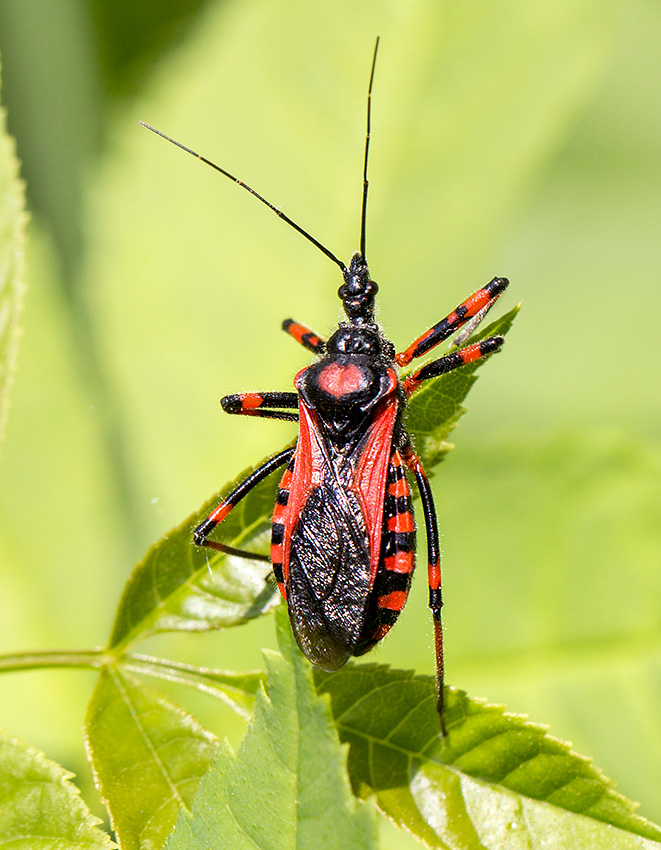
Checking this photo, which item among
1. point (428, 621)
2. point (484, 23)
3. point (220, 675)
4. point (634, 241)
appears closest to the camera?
point (220, 675)

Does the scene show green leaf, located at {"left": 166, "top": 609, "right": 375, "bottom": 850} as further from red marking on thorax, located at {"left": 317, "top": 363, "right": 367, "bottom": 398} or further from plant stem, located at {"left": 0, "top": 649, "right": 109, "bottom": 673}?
red marking on thorax, located at {"left": 317, "top": 363, "right": 367, "bottom": 398}

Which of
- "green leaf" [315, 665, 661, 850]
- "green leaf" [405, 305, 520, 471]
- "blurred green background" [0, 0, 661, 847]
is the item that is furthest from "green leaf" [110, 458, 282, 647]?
"blurred green background" [0, 0, 661, 847]

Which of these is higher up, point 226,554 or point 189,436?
point 189,436

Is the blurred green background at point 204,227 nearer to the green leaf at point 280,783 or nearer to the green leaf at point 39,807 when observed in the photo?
the green leaf at point 39,807

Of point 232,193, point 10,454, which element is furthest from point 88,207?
point 10,454

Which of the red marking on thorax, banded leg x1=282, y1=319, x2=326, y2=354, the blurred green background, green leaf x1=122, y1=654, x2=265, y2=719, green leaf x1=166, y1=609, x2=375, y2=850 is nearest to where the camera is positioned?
green leaf x1=166, y1=609, x2=375, y2=850

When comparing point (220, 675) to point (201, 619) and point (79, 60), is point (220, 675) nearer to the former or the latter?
point (201, 619)
